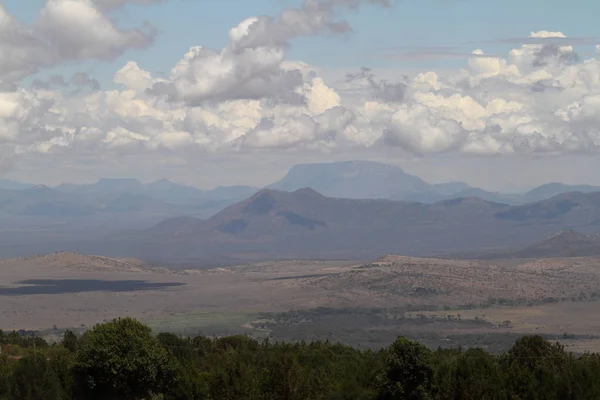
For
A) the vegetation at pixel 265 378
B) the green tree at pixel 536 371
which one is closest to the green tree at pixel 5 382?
the vegetation at pixel 265 378

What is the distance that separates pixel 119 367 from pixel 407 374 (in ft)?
68.1

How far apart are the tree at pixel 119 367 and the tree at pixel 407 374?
1763 centimetres

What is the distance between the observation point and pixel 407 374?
56281mm

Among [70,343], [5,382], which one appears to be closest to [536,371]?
[5,382]

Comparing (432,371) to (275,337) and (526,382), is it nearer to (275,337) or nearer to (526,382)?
(526,382)

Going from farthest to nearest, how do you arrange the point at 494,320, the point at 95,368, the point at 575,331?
the point at 494,320
the point at 575,331
the point at 95,368

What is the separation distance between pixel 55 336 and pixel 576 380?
129427mm

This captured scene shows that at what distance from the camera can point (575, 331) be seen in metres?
179

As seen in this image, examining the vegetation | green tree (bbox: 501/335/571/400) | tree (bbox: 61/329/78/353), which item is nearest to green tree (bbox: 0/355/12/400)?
the vegetation

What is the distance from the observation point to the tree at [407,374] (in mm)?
56125

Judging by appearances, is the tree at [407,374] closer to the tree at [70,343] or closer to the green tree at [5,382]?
the green tree at [5,382]

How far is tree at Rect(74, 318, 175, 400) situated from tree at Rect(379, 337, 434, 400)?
1763cm

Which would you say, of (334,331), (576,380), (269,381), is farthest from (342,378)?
(334,331)

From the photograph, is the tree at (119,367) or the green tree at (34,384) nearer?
the green tree at (34,384)
